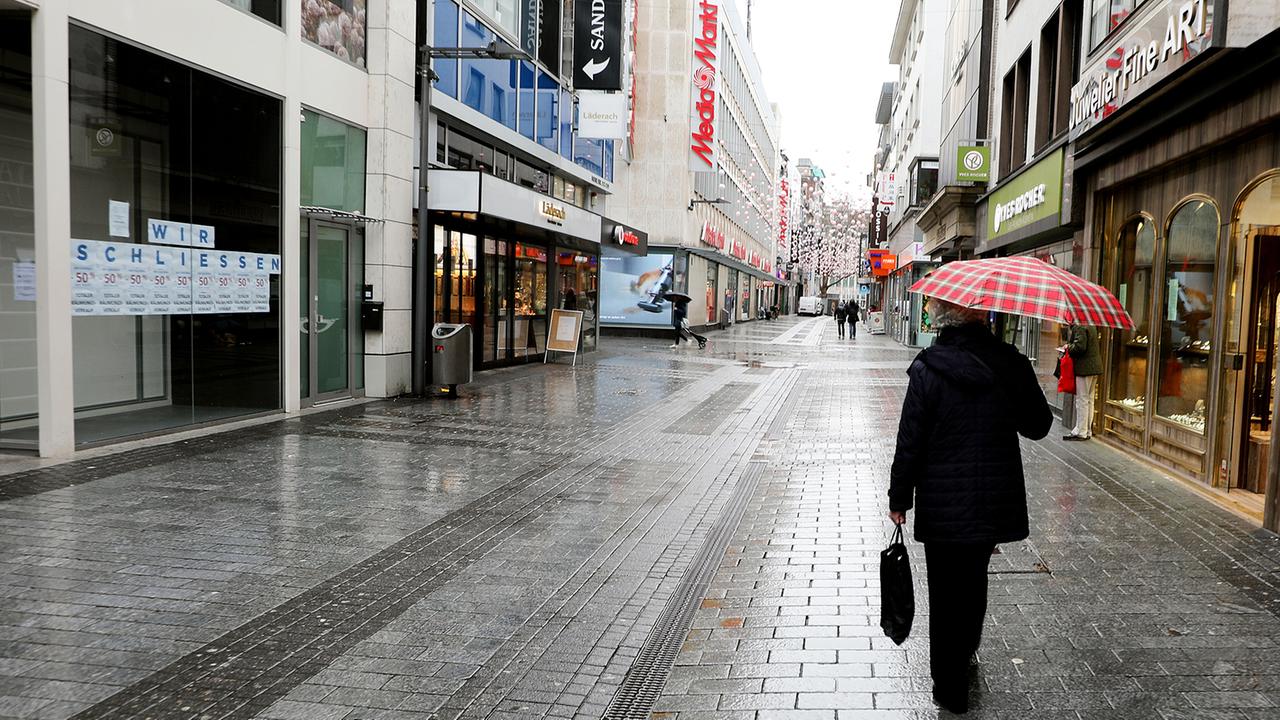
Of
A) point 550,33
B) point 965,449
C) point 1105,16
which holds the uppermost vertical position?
point 550,33

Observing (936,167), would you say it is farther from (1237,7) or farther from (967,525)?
(967,525)

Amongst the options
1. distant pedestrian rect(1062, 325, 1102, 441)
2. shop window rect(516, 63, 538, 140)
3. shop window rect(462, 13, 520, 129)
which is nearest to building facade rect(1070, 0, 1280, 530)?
distant pedestrian rect(1062, 325, 1102, 441)

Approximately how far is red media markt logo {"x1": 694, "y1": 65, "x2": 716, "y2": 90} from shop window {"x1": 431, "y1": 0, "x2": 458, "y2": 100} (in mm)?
22070

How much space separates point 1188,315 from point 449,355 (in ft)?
31.4

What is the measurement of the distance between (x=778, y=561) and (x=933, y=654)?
2210 mm

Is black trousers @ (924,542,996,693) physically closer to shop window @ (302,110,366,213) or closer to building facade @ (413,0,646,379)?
shop window @ (302,110,366,213)

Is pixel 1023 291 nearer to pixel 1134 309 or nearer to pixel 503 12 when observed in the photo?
pixel 1134 309

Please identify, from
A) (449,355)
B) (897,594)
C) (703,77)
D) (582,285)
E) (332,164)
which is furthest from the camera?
(703,77)

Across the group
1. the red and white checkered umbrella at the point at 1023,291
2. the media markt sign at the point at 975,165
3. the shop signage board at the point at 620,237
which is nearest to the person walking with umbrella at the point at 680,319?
the shop signage board at the point at 620,237

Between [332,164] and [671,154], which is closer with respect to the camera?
[332,164]

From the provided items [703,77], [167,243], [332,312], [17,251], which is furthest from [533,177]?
[703,77]

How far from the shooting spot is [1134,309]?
1094 centimetres

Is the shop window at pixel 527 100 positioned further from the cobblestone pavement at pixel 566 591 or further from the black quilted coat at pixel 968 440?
the black quilted coat at pixel 968 440

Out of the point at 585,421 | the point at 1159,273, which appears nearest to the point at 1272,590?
the point at 1159,273
